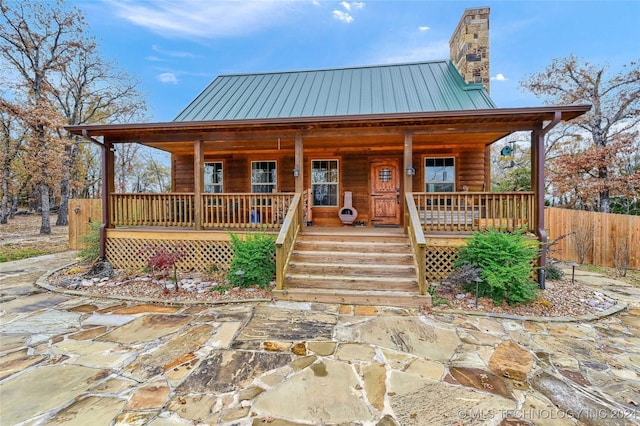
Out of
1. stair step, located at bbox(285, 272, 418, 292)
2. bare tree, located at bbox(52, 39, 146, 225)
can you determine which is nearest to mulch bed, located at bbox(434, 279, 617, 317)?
stair step, located at bbox(285, 272, 418, 292)

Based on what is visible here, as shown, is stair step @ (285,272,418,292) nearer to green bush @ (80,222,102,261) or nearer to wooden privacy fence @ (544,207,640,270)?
wooden privacy fence @ (544,207,640,270)

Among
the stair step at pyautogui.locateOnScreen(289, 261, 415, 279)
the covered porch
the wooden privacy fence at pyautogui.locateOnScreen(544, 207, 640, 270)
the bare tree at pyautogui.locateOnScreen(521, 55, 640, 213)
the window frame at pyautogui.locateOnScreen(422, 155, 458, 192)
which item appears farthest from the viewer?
the bare tree at pyautogui.locateOnScreen(521, 55, 640, 213)

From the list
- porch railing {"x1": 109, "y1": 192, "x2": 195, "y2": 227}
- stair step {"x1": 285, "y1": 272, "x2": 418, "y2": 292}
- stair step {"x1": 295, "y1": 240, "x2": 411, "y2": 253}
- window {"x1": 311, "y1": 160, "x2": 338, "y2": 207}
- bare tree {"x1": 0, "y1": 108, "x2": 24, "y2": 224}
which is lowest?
stair step {"x1": 285, "y1": 272, "x2": 418, "y2": 292}

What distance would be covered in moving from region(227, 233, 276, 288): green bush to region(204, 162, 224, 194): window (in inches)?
185

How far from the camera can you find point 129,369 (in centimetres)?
291

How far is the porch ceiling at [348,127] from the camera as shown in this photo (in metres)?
5.46

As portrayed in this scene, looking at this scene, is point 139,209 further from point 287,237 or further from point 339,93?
point 339,93

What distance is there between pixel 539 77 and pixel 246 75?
13263 mm

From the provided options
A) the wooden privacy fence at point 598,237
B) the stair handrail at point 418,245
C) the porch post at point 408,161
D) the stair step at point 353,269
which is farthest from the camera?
the wooden privacy fence at point 598,237

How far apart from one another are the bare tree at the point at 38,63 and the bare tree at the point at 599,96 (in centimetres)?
2211

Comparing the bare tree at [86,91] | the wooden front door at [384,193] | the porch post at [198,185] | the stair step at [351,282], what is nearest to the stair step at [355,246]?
the stair step at [351,282]

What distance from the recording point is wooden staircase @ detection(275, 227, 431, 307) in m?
4.82

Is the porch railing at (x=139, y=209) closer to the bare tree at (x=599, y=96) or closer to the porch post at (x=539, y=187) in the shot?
the porch post at (x=539, y=187)

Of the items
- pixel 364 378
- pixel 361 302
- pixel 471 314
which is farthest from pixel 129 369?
pixel 471 314
